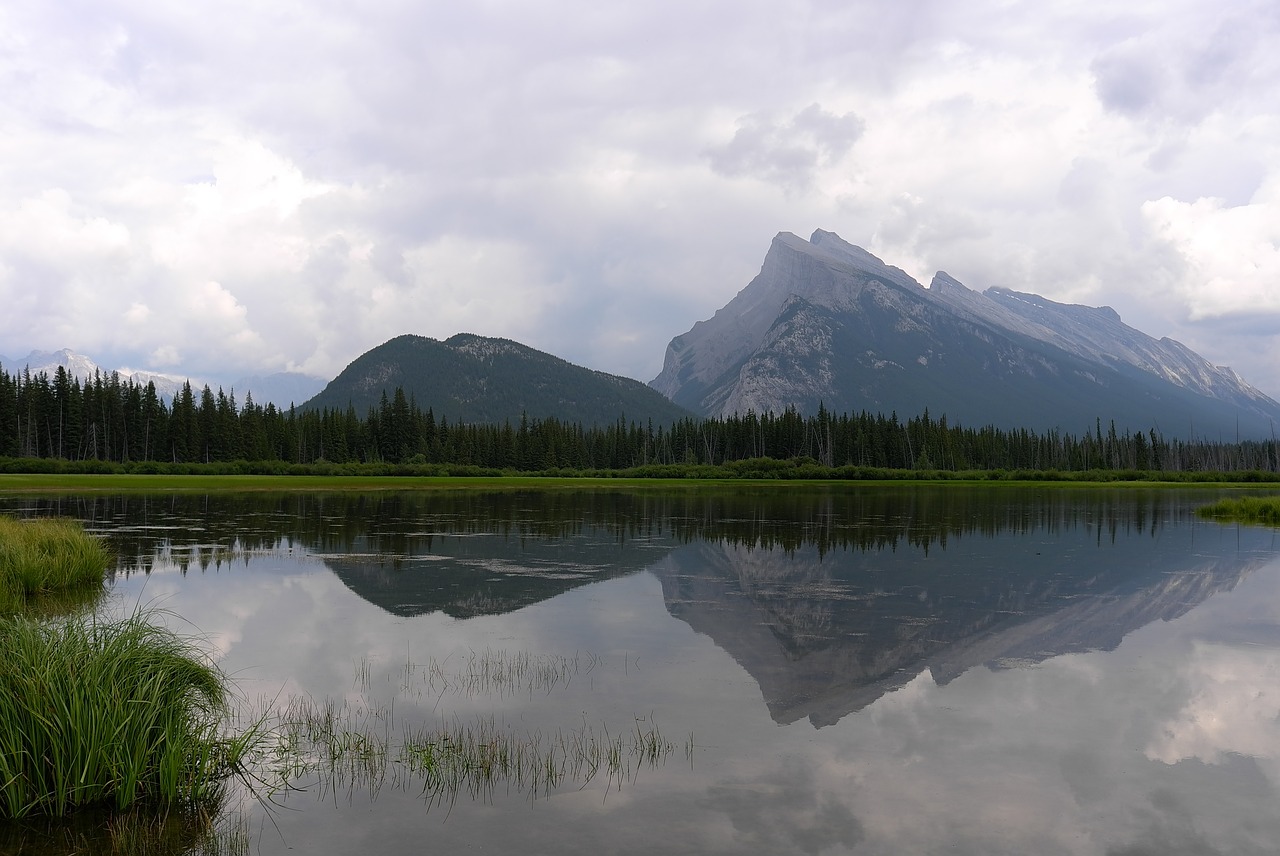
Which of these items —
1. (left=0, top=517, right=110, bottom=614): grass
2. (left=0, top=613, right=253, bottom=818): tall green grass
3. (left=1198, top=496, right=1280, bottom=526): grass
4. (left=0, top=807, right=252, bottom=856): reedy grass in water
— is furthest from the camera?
(left=1198, top=496, right=1280, bottom=526): grass

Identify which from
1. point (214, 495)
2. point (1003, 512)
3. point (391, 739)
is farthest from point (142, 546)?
point (1003, 512)

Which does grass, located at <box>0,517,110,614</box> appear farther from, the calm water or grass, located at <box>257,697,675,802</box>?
grass, located at <box>257,697,675,802</box>

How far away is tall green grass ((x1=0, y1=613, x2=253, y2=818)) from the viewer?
31.1 feet

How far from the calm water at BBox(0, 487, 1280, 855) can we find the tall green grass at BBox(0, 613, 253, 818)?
3.42ft

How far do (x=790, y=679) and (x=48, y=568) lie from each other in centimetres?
2133

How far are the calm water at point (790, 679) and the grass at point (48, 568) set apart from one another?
1335 mm

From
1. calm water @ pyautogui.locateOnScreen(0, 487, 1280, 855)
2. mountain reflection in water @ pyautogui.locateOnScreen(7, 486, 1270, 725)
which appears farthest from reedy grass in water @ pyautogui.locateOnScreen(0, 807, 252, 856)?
mountain reflection in water @ pyautogui.locateOnScreen(7, 486, 1270, 725)

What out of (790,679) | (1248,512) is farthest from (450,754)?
(1248,512)

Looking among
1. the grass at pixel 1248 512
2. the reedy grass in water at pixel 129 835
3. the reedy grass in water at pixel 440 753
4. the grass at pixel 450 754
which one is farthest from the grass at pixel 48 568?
the grass at pixel 1248 512

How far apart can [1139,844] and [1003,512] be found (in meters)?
61.4

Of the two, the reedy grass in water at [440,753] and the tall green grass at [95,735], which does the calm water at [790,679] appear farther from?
the tall green grass at [95,735]

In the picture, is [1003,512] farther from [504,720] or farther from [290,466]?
[290,466]

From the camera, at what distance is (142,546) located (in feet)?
119

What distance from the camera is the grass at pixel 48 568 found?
73.5ft
